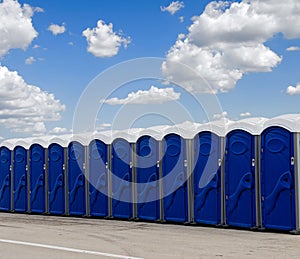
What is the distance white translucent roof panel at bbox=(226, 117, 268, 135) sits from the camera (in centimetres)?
1230

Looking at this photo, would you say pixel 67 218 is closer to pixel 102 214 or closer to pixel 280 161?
pixel 102 214

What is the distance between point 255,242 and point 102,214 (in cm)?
593

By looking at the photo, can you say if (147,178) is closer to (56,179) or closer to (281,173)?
(56,179)

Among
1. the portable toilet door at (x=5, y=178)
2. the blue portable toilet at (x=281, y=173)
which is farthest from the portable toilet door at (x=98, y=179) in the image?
the blue portable toilet at (x=281, y=173)

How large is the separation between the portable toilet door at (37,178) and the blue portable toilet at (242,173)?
6.55m

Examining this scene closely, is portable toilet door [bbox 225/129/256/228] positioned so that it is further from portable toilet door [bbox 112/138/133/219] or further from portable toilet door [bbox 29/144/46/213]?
portable toilet door [bbox 29/144/46/213]

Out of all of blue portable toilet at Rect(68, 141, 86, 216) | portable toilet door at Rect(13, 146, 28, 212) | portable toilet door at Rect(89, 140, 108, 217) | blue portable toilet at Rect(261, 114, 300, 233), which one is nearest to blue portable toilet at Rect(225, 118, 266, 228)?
blue portable toilet at Rect(261, 114, 300, 233)

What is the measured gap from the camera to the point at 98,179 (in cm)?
1555

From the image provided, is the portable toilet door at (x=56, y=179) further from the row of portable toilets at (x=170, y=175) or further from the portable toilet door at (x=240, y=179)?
the portable toilet door at (x=240, y=179)

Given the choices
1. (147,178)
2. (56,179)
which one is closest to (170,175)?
(147,178)

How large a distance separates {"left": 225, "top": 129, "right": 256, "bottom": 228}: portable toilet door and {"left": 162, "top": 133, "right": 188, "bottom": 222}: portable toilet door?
1.28 m

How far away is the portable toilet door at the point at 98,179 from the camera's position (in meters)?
15.4

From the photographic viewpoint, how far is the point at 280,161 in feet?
38.8

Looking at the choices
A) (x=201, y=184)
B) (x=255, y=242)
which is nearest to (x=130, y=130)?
(x=201, y=184)
